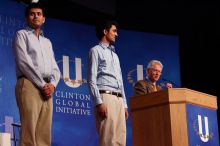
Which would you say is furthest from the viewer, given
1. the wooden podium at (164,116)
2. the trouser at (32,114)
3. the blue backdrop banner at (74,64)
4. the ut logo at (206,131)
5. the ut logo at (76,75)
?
the ut logo at (76,75)

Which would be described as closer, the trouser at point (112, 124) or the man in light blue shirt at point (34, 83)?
the man in light blue shirt at point (34, 83)

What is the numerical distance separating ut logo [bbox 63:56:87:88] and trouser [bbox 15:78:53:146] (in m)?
2.98

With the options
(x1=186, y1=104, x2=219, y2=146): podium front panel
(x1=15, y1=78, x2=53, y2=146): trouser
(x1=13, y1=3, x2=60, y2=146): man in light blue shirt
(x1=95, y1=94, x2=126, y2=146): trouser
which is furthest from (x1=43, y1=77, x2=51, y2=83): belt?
(x1=186, y1=104, x2=219, y2=146): podium front panel

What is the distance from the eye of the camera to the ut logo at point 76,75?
667 cm

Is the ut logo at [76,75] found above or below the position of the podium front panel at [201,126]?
above

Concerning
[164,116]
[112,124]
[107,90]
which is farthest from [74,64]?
[112,124]

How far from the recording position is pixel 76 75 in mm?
6758

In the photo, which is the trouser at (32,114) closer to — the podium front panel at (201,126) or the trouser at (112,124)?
the trouser at (112,124)

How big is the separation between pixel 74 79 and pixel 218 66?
8.54 feet

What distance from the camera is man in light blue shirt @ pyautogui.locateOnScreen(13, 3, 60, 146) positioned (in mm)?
3543

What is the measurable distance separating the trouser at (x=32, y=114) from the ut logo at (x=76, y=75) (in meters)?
2.98

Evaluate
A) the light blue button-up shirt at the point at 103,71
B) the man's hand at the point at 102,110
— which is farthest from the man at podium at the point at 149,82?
the man's hand at the point at 102,110

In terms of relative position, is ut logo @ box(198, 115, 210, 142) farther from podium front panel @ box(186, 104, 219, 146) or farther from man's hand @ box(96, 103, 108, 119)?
man's hand @ box(96, 103, 108, 119)

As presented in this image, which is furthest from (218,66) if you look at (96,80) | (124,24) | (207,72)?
(96,80)
